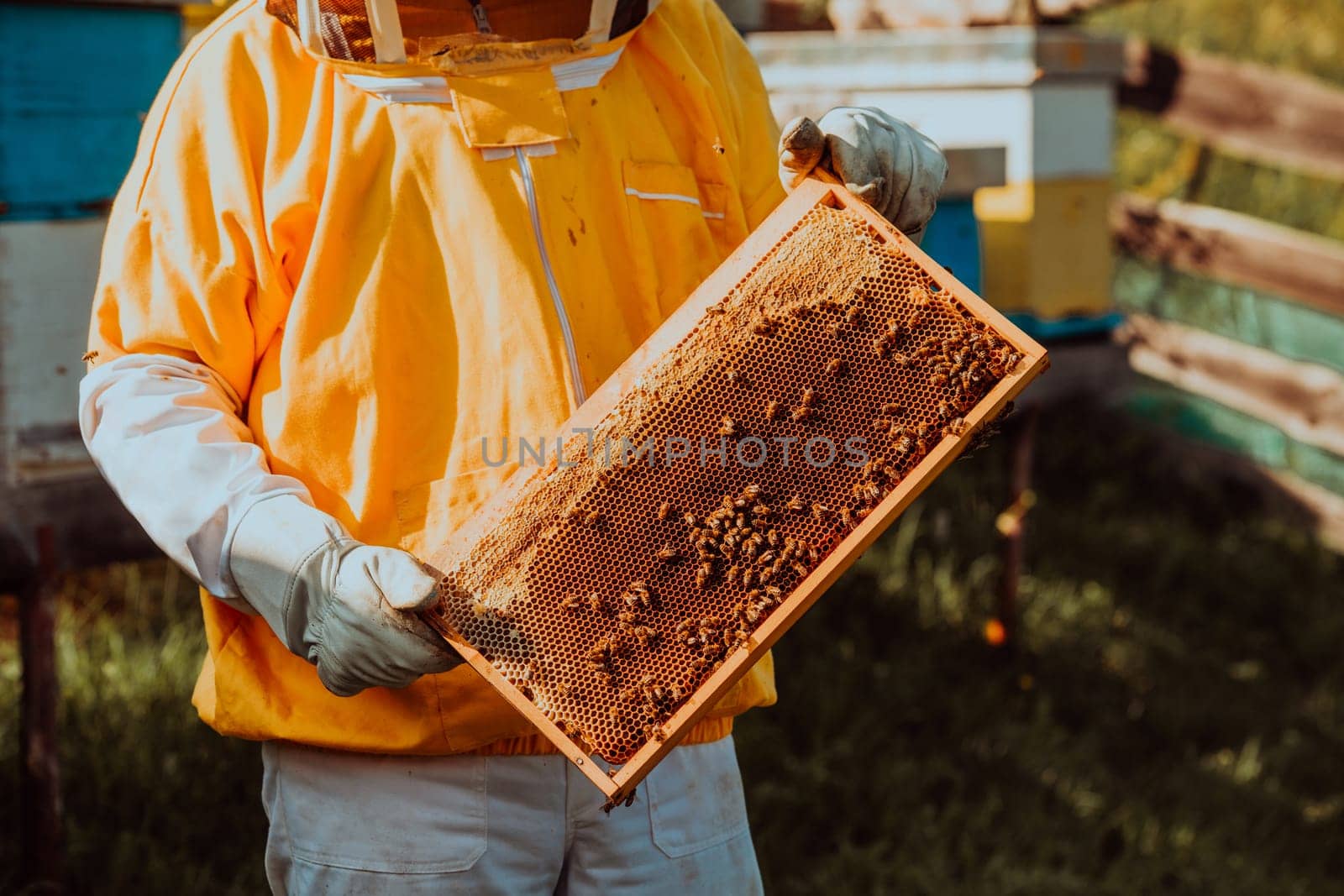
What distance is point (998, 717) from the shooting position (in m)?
4.44

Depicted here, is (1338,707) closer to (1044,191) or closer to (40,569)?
(1044,191)

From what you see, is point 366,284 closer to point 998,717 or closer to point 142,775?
point 142,775

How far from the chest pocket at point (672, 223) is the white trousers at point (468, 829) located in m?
0.65

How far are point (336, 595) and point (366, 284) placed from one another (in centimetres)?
40

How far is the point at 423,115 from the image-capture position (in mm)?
1863

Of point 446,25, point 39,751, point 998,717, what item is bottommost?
point 998,717

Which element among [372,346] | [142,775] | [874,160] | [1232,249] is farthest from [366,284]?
[1232,249]

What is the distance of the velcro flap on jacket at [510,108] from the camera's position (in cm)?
185

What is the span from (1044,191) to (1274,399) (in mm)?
1992

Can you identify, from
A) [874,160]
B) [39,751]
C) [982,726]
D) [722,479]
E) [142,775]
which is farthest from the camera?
[982,726]

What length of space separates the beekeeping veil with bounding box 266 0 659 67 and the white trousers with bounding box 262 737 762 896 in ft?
2.94

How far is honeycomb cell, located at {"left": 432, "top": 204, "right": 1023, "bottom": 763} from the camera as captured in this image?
1.75 metres

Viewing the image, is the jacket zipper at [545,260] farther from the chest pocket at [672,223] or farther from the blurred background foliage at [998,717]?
the blurred background foliage at [998,717]

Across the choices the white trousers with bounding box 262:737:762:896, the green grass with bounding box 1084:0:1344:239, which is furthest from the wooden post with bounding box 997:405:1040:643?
the white trousers with bounding box 262:737:762:896
